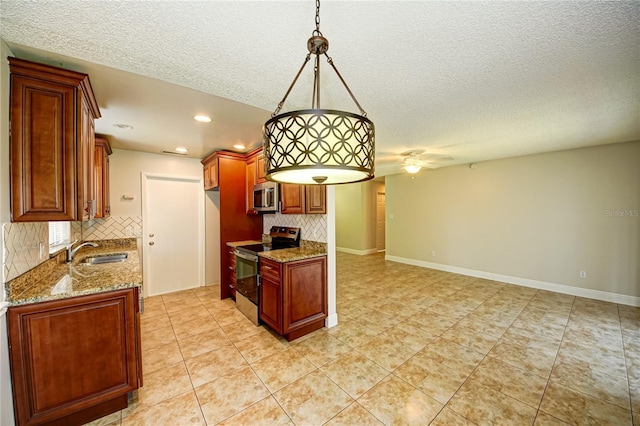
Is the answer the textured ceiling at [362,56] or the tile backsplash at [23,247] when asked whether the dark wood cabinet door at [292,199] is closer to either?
the textured ceiling at [362,56]

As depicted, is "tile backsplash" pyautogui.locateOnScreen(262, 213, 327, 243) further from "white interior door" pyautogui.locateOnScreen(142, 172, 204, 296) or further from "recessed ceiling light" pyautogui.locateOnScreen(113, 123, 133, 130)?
"recessed ceiling light" pyautogui.locateOnScreen(113, 123, 133, 130)

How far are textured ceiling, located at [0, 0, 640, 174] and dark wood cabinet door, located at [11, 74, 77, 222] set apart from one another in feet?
0.87

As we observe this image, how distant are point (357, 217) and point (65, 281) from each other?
6.55 meters

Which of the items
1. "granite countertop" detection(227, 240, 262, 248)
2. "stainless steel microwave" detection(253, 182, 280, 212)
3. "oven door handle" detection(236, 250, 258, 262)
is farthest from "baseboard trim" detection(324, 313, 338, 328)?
"granite countertop" detection(227, 240, 262, 248)

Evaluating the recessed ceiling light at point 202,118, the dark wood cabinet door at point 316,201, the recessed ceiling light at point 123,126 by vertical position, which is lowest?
the dark wood cabinet door at point 316,201

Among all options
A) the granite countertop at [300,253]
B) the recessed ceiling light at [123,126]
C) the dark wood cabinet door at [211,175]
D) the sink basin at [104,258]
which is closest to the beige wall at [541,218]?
the granite countertop at [300,253]

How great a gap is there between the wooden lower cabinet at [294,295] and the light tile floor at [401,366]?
18 centimetres

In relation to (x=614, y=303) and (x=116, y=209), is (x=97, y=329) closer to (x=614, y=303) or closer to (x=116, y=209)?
(x=116, y=209)

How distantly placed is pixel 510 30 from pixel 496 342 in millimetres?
2908

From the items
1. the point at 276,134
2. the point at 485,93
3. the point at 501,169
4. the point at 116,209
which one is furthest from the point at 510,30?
the point at 116,209

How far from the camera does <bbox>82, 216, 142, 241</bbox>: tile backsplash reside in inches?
144

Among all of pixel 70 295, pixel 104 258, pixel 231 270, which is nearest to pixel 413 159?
pixel 231 270

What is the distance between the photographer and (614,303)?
370 centimetres

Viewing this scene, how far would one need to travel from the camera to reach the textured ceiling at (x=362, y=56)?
119cm
